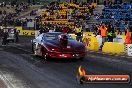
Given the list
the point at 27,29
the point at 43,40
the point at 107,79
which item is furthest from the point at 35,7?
the point at 107,79

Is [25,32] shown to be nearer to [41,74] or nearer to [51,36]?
[51,36]

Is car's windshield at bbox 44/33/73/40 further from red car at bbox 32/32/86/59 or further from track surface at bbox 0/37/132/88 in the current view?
track surface at bbox 0/37/132/88

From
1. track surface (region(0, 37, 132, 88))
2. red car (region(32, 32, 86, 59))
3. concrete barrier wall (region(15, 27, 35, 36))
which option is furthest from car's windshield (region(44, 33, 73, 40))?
concrete barrier wall (region(15, 27, 35, 36))

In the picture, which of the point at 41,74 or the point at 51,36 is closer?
the point at 41,74

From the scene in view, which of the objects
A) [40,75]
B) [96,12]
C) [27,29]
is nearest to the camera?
[40,75]

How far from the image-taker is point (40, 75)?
1384 cm

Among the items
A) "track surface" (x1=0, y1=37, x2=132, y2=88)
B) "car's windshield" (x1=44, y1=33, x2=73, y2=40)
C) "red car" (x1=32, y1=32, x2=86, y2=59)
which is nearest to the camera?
"track surface" (x1=0, y1=37, x2=132, y2=88)

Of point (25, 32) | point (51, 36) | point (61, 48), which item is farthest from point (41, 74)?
point (25, 32)

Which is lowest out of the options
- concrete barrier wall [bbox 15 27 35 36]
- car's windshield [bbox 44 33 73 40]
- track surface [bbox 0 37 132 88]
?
concrete barrier wall [bbox 15 27 35 36]

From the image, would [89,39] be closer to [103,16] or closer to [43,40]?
[43,40]

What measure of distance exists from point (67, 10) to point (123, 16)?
40.5 ft

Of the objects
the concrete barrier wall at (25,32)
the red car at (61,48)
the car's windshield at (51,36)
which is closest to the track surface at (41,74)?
the red car at (61,48)

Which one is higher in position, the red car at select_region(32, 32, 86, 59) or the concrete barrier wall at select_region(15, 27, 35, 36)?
the red car at select_region(32, 32, 86, 59)

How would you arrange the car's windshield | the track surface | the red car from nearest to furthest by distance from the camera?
the track surface
the red car
the car's windshield
